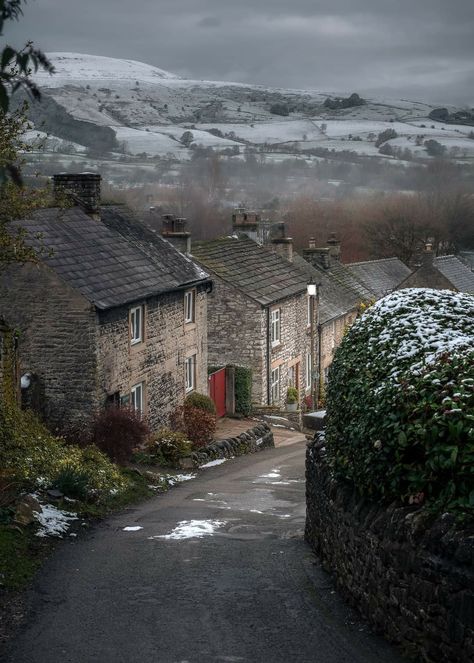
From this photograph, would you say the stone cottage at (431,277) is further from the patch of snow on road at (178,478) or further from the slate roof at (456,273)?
the patch of snow on road at (178,478)

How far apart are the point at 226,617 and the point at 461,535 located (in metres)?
3.36

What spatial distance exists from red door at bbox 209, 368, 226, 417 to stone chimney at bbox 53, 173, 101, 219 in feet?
27.1

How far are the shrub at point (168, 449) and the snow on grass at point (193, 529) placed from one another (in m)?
8.29

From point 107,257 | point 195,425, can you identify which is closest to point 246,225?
point 195,425

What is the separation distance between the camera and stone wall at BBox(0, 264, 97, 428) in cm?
2316

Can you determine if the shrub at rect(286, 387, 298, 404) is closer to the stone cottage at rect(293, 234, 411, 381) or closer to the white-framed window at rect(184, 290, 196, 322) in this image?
the stone cottage at rect(293, 234, 411, 381)

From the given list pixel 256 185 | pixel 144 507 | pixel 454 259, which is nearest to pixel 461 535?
pixel 144 507

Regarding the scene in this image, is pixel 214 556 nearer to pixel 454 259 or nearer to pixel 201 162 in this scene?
pixel 454 259

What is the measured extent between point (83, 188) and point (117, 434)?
8.95m

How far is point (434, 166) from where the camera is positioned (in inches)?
4405

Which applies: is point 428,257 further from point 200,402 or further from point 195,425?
point 195,425

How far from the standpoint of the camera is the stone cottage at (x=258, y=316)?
34.8m

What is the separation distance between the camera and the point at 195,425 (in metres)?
27.6

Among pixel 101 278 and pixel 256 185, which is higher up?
pixel 256 185
